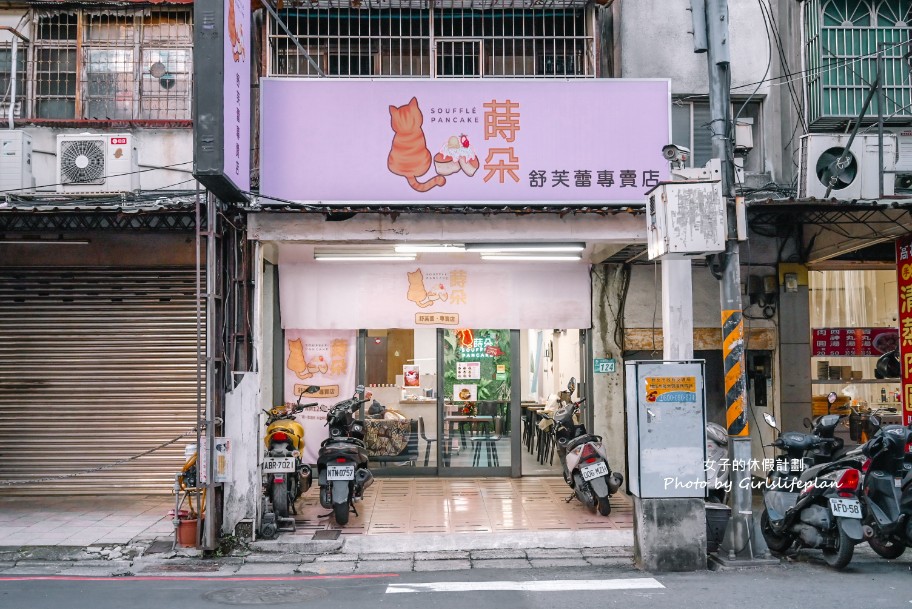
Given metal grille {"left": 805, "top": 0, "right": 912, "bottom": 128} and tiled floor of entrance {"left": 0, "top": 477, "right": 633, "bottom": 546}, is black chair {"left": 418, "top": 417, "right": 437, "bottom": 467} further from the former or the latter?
metal grille {"left": 805, "top": 0, "right": 912, "bottom": 128}

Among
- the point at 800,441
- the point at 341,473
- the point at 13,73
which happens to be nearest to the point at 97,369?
the point at 13,73

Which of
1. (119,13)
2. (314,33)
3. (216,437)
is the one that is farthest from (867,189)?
(119,13)

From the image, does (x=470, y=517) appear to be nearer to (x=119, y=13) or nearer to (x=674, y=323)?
(x=674, y=323)

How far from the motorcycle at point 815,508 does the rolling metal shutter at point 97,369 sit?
8109 mm

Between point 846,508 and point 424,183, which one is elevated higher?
point 424,183

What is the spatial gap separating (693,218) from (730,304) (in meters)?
1.07

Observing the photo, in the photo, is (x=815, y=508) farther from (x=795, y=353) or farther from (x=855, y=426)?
(x=855, y=426)

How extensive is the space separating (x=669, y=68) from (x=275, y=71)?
232 inches

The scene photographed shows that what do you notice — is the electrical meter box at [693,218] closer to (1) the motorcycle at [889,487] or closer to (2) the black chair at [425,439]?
(1) the motorcycle at [889,487]

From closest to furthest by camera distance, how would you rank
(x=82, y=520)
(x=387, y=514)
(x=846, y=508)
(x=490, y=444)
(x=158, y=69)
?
(x=846, y=508) < (x=82, y=520) < (x=387, y=514) < (x=158, y=69) < (x=490, y=444)

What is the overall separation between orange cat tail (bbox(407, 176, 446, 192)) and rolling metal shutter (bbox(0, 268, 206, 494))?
156 inches

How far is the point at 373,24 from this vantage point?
12867 millimetres

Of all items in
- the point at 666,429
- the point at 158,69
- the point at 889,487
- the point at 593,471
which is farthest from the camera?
the point at 158,69

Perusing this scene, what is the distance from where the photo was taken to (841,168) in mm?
11430
